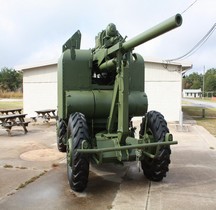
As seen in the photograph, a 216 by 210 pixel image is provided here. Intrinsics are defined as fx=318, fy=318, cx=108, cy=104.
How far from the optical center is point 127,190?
494 centimetres

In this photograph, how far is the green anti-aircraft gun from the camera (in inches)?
185

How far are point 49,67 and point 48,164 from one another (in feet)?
35.8

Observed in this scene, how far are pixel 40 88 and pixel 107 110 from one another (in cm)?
1181

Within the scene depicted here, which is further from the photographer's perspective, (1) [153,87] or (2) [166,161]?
(1) [153,87]

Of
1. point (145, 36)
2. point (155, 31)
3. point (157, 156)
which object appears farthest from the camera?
point (157, 156)

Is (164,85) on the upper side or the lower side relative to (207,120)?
upper

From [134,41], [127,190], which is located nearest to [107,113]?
[127,190]

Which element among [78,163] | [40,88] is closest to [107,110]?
[78,163]

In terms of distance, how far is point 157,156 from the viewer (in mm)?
5043

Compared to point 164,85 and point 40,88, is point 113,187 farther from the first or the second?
point 40,88

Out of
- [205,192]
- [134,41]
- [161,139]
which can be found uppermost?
[134,41]

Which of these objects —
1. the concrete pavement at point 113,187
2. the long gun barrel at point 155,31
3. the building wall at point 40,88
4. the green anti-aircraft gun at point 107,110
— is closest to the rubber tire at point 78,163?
the green anti-aircraft gun at point 107,110

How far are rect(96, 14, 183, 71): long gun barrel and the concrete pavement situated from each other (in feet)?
6.48

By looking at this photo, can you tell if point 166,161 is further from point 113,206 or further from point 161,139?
point 113,206
